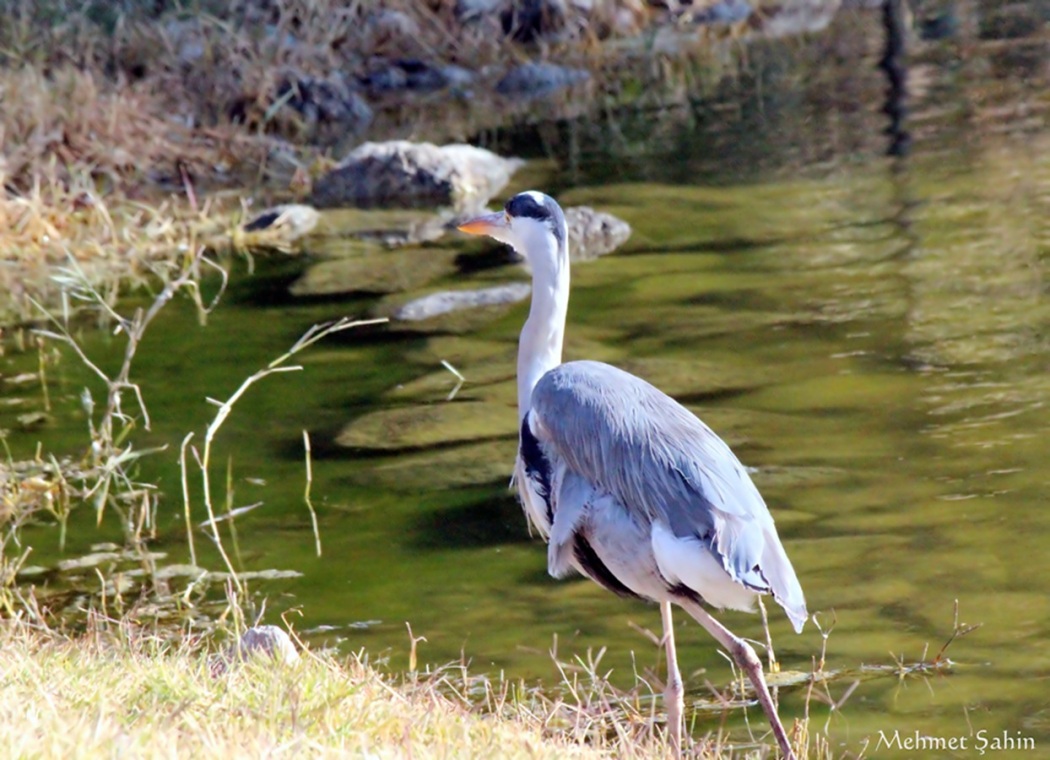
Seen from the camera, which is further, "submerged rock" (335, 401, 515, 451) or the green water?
"submerged rock" (335, 401, 515, 451)

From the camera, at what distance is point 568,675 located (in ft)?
15.9

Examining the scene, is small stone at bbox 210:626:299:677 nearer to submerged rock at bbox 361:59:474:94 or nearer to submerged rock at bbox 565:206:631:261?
submerged rock at bbox 565:206:631:261

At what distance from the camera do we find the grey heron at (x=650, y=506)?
3924mm

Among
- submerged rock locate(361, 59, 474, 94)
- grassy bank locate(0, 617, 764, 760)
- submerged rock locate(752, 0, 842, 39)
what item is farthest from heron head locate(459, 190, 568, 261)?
submerged rock locate(752, 0, 842, 39)

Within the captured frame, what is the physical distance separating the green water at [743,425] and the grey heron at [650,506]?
1.82 feet

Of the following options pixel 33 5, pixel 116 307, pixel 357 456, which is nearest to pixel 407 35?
pixel 33 5

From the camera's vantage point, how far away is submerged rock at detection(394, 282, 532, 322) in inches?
349

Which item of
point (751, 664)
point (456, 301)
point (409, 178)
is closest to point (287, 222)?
point (409, 178)

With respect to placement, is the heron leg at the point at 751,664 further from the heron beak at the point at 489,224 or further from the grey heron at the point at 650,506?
the heron beak at the point at 489,224

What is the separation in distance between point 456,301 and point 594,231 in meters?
1.50

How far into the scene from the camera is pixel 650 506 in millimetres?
4102

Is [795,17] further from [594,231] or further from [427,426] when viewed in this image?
[427,426]

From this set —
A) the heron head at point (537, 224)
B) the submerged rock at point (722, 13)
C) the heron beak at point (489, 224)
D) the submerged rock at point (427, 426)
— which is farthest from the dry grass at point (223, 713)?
the submerged rock at point (722, 13)
